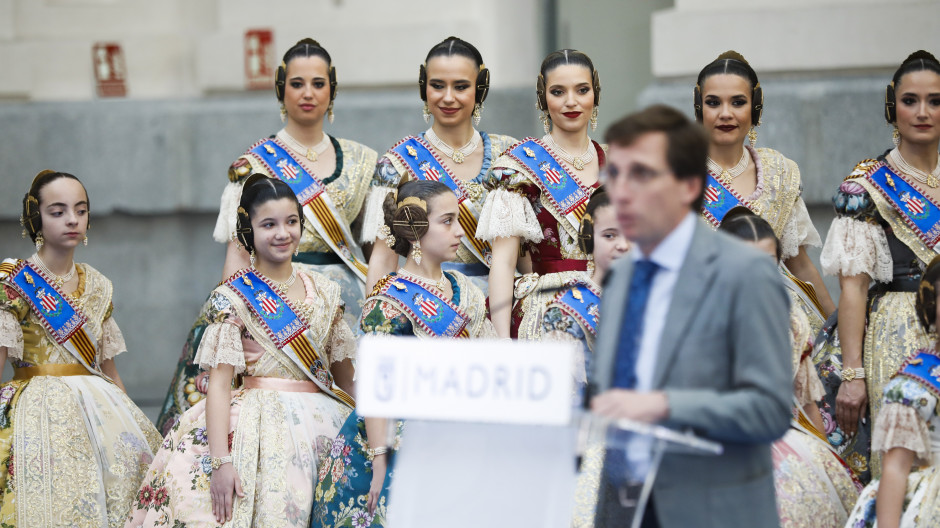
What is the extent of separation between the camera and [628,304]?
2518mm

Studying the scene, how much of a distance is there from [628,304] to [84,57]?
17.9 feet

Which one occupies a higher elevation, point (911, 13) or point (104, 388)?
point (911, 13)

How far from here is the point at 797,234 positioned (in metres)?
4.73

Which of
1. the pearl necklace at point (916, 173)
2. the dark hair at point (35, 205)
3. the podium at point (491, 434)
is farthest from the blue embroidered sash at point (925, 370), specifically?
the dark hair at point (35, 205)

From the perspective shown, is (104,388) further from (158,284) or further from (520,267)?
(158,284)

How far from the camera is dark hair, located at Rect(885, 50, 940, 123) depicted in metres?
4.53

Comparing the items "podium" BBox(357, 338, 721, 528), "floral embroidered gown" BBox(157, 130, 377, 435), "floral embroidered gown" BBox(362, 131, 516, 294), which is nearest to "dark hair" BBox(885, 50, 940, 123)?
"floral embroidered gown" BBox(362, 131, 516, 294)

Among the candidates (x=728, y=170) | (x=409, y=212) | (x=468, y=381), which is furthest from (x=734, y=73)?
(x=468, y=381)

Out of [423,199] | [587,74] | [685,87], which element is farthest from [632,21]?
[423,199]

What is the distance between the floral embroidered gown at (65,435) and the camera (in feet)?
14.1

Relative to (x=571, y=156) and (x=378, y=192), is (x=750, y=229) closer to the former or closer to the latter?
(x=571, y=156)

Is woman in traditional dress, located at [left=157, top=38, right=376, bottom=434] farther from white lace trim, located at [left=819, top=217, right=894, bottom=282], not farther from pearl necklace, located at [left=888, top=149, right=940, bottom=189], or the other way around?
pearl necklace, located at [left=888, top=149, right=940, bottom=189]

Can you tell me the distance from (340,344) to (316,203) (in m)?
0.83

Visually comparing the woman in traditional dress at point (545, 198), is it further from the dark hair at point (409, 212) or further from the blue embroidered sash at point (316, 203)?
the blue embroidered sash at point (316, 203)
